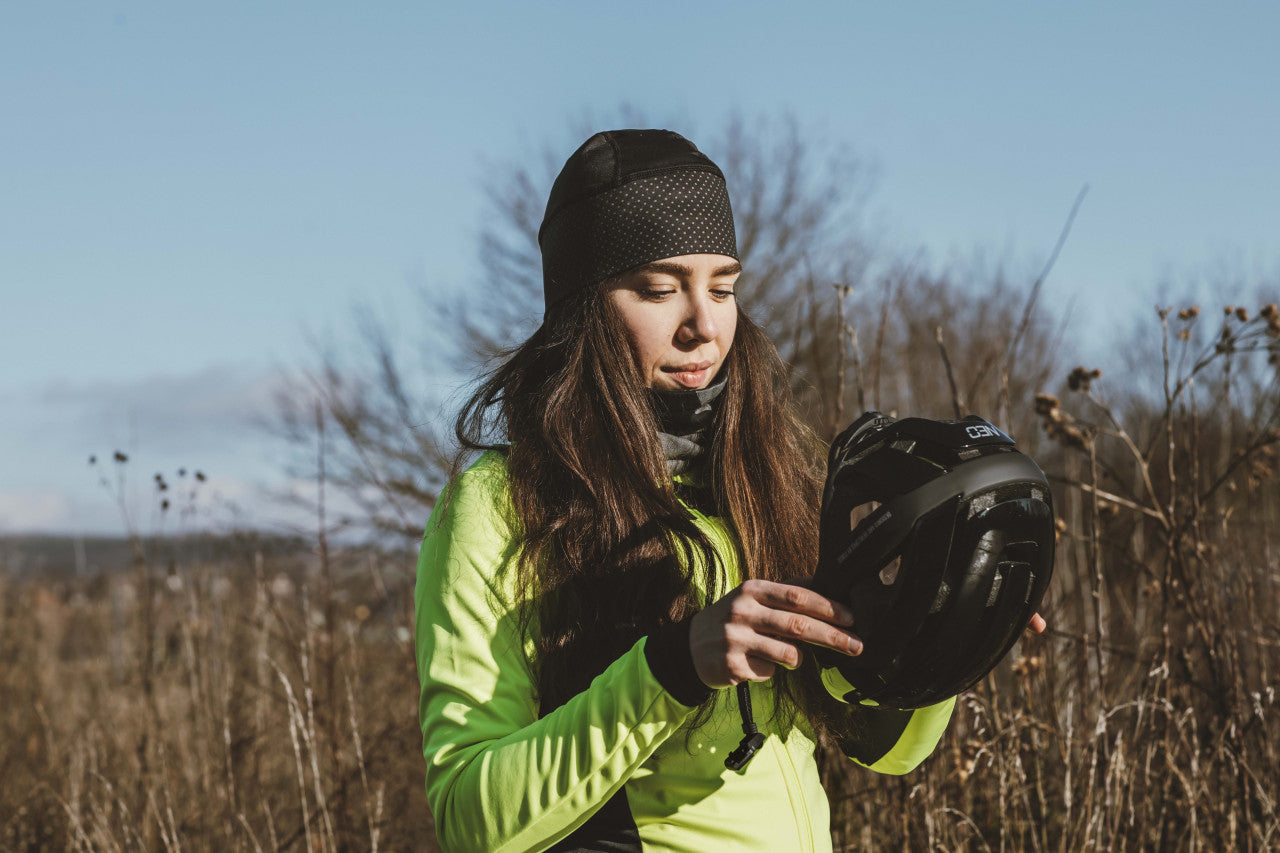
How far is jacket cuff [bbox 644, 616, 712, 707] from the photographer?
4.29ft

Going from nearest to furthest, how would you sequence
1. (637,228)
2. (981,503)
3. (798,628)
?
(798,628) → (981,503) → (637,228)

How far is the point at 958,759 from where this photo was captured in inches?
110

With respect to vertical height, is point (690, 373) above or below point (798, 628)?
above

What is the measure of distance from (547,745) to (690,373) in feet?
2.51

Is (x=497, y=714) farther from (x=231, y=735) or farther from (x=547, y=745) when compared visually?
(x=231, y=735)

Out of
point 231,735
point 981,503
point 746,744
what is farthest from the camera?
point 231,735

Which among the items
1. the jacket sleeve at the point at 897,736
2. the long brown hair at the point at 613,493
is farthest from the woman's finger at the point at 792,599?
the jacket sleeve at the point at 897,736

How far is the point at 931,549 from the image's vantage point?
1.33 meters

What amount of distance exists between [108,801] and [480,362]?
2.87 meters

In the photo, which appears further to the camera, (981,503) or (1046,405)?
(1046,405)

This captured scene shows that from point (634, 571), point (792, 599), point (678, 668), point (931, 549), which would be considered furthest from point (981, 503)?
point (634, 571)

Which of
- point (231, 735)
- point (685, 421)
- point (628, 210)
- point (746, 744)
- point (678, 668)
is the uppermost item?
point (628, 210)

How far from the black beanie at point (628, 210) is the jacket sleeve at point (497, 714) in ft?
1.87

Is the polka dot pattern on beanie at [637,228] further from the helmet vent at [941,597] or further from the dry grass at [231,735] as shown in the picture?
the dry grass at [231,735]
